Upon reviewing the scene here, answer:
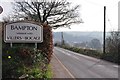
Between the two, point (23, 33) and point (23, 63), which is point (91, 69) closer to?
point (23, 33)

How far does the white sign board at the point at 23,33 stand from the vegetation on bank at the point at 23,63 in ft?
2.14

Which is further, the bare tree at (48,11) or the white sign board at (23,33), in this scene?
the bare tree at (48,11)

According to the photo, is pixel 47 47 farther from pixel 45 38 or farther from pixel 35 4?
pixel 35 4

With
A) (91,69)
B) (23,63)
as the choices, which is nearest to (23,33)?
(23,63)

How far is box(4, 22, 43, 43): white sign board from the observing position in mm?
15820

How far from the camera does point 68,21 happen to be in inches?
2051

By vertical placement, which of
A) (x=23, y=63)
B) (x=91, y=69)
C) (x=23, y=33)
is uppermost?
(x=23, y=33)

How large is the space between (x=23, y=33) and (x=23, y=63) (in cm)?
240

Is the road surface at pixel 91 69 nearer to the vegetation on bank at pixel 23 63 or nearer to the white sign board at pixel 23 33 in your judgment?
the vegetation on bank at pixel 23 63

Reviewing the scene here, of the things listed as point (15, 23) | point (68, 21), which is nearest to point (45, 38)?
point (15, 23)

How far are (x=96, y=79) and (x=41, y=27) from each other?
4313mm

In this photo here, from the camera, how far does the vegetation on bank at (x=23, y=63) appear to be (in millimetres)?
12241

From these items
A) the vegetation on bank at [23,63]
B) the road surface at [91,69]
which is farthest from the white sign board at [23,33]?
the road surface at [91,69]

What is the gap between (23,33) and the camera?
15977mm
